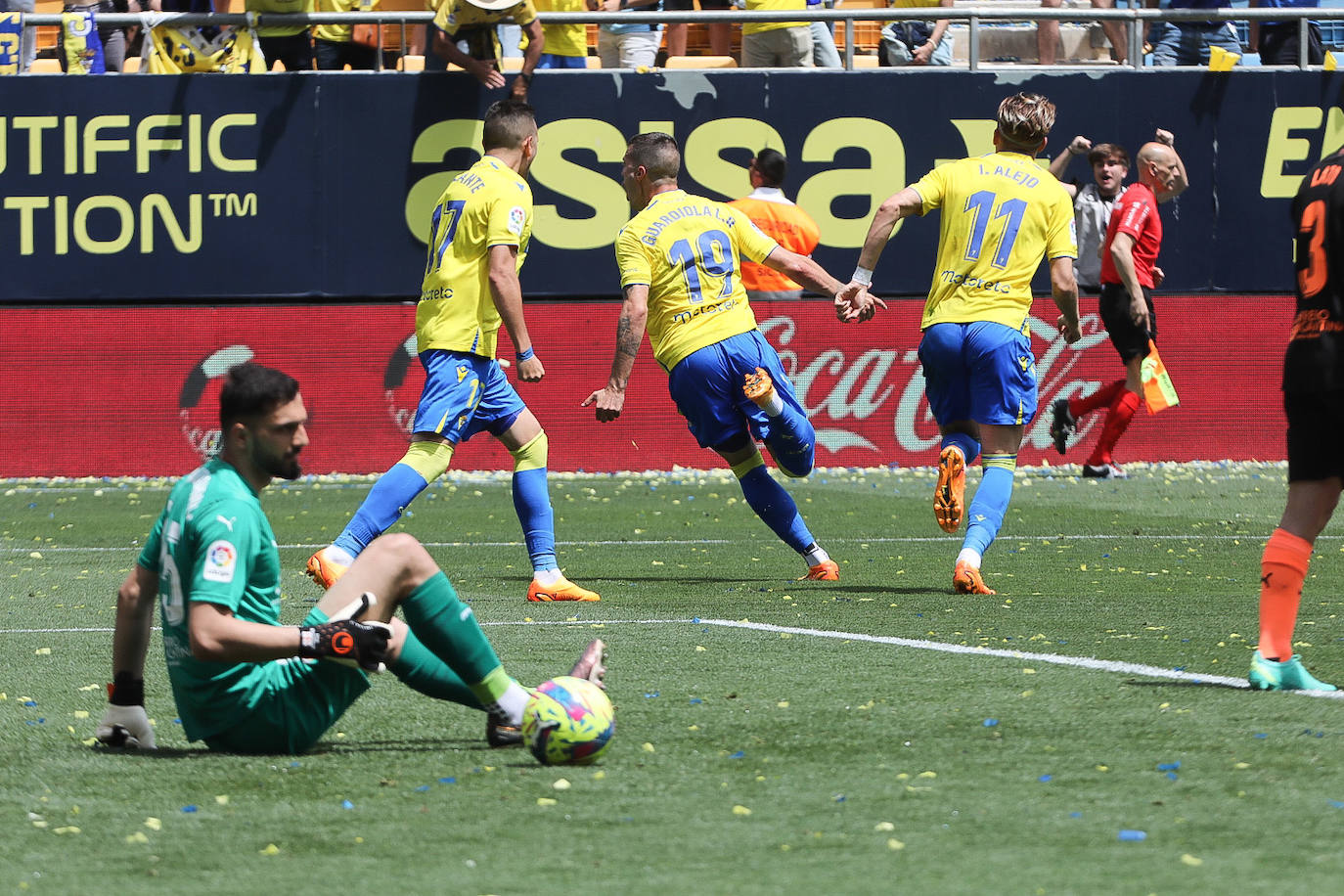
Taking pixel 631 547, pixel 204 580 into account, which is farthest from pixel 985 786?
pixel 631 547

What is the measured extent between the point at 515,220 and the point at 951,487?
2269 mm

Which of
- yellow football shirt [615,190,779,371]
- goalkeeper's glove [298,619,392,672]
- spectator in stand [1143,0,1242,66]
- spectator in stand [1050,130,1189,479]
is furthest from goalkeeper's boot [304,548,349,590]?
spectator in stand [1143,0,1242,66]

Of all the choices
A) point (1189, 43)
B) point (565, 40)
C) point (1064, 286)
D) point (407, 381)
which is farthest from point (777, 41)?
point (1064, 286)

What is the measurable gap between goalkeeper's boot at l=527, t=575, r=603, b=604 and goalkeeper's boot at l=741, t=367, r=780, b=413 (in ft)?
3.79

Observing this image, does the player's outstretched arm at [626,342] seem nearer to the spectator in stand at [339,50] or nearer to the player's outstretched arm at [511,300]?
the player's outstretched arm at [511,300]

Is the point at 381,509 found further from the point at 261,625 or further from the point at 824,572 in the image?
the point at 261,625

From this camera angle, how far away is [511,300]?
27.7 ft

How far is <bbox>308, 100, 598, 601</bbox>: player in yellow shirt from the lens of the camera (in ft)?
27.7

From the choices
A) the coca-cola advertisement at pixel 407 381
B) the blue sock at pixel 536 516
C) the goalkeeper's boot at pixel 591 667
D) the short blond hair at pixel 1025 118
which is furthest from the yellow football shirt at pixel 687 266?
the coca-cola advertisement at pixel 407 381

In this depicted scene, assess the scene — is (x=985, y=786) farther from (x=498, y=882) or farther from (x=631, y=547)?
(x=631, y=547)

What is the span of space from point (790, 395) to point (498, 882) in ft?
17.8

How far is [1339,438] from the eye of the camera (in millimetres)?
5629

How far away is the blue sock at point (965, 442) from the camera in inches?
341

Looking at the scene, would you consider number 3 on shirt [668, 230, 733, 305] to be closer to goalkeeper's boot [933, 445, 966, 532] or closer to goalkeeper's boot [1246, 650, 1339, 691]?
goalkeeper's boot [933, 445, 966, 532]
